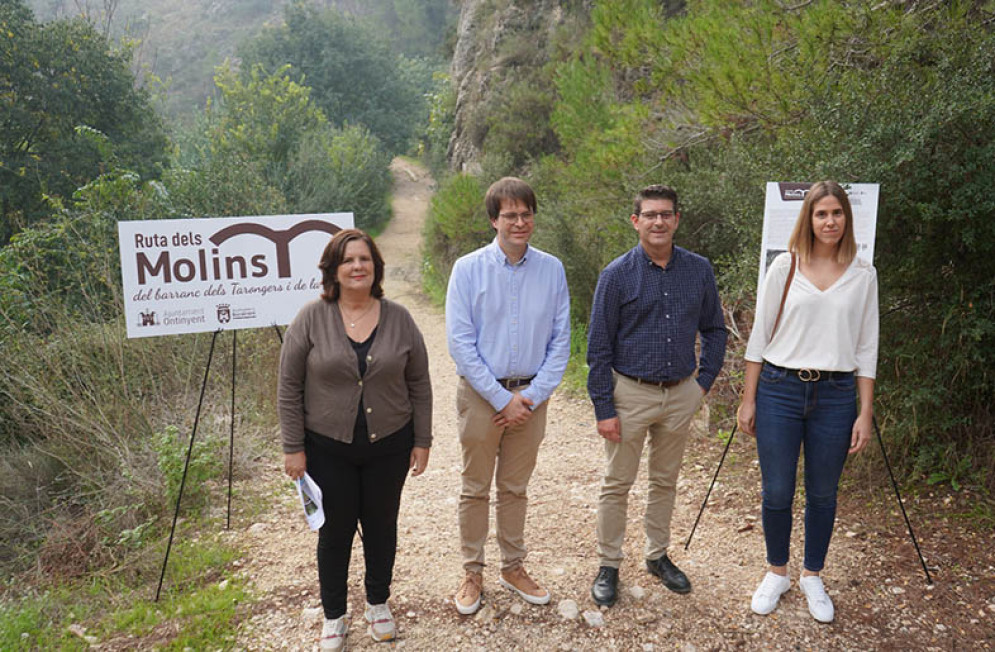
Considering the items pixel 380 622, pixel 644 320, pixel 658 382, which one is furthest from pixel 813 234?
pixel 380 622

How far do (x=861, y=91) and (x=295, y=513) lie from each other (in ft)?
14.8

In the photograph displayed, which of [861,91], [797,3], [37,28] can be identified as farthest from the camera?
[37,28]

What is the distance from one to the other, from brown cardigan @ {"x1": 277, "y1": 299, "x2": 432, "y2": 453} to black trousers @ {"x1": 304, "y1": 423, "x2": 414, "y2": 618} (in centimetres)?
7

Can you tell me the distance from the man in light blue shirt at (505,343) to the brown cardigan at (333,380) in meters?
0.28

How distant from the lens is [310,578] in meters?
3.47

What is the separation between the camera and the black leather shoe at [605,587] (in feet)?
9.78

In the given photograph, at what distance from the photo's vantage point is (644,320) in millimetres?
2838

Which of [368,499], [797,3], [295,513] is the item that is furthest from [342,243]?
[797,3]

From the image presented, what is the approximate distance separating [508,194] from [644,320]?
81 cm

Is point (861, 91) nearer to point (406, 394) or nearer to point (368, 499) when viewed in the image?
point (406, 394)

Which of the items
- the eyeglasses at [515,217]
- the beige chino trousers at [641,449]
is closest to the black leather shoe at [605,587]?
the beige chino trousers at [641,449]

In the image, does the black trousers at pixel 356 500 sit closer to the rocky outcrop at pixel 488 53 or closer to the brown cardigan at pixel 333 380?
the brown cardigan at pixel 333 380

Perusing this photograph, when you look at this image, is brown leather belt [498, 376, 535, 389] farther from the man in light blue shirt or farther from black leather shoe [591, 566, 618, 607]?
black leather shoe [591, 566, 618, 607]

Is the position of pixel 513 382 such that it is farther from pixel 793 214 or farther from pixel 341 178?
pixel 341 178
